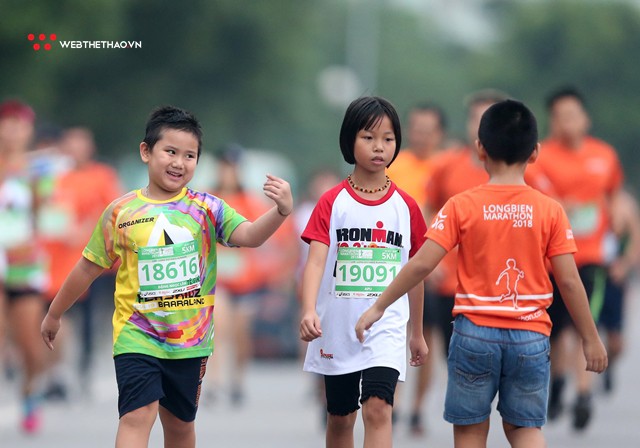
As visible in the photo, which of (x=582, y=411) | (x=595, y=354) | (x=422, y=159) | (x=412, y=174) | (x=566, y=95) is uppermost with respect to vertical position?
(x=566, y=95)

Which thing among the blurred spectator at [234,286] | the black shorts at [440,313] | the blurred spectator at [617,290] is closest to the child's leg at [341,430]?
the black shorts at [440,313]

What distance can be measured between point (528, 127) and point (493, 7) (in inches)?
3898

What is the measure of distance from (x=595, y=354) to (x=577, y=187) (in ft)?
14.8

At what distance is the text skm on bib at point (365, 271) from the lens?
704 centimetres

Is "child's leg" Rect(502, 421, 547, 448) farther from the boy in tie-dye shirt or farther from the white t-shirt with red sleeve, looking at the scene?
the boy in tie-dye shirt

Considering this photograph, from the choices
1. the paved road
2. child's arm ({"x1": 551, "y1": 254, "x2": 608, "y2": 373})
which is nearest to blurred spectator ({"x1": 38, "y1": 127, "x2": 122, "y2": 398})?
the paved road

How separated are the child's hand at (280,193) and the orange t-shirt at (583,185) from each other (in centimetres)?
468

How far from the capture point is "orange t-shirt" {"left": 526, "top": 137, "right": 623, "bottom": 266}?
10953 mm

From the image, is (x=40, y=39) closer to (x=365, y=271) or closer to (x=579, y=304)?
(x=365, y=271)

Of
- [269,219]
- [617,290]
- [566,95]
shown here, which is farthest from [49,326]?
[617,290]

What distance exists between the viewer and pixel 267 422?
12.2 metres

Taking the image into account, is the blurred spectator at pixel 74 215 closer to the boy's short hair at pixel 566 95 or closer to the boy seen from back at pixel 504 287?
the boy's short hair at pixel 566 95

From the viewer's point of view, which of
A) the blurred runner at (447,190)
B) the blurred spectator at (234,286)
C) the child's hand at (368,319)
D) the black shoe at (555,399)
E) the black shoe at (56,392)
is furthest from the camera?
the black shoe at (56,392)

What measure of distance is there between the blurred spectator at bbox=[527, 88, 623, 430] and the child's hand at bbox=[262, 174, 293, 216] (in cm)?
462
